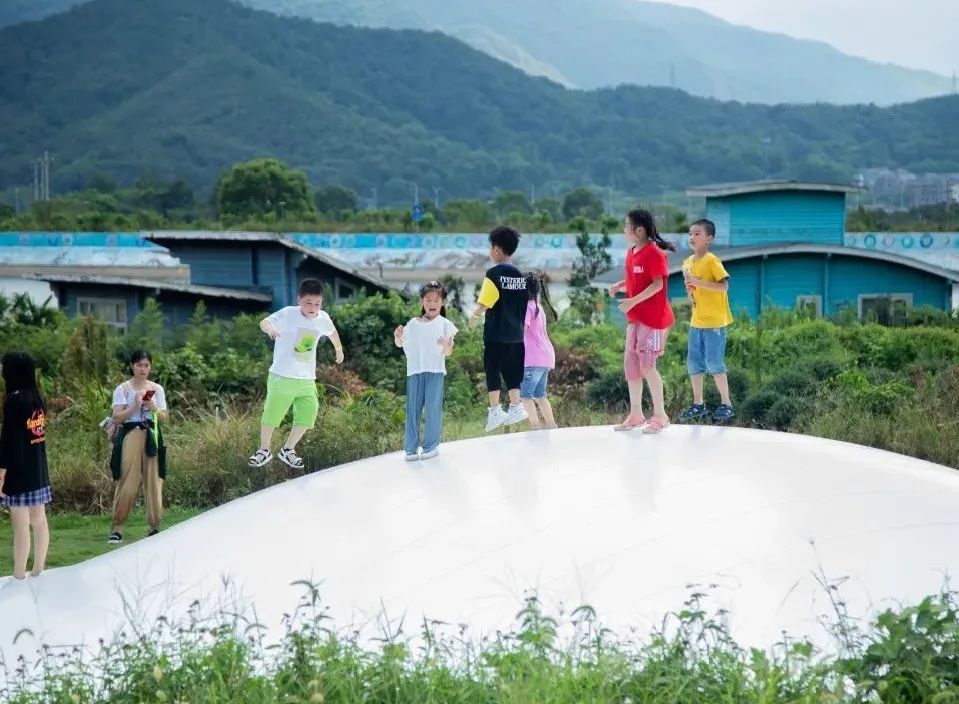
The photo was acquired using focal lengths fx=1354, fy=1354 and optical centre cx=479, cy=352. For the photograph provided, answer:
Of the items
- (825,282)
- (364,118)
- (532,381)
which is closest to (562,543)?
(532,381)

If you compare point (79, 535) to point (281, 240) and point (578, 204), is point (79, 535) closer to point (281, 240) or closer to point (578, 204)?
point (281, 240)

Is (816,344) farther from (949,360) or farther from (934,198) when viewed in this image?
(934,198)

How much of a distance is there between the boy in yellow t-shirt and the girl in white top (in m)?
1.93

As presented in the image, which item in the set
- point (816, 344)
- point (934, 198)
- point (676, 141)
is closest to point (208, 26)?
point (676, 141)

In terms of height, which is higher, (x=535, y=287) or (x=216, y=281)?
(x=535, y=287)

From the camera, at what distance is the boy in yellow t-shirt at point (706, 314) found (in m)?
10.0

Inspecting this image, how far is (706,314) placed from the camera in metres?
10.1

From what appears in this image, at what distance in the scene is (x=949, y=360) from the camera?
66.5 ft

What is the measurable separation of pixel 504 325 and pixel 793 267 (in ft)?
83.8

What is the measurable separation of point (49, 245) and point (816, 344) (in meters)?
53.0

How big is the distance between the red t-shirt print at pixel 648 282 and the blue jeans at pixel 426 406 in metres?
1.44

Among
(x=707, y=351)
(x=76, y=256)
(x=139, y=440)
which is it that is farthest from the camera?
(x=76, y=256)

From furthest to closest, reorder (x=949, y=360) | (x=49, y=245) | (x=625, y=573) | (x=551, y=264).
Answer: (x=49, y=245) < (x=551, y=264) < (x=949, y=360) < (x=625, y=573)

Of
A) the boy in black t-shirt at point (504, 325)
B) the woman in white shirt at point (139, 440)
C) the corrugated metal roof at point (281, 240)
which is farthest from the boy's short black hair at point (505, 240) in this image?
the corrugated metal roof at point (281, 240)
